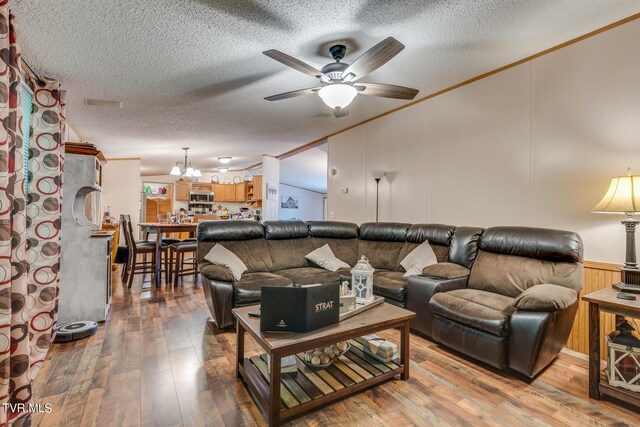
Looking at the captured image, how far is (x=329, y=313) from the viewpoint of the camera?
5.82 feet

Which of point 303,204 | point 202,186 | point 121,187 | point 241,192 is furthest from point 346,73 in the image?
point 303,204

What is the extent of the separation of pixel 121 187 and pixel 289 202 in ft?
17.2

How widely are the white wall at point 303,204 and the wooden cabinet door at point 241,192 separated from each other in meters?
1.60

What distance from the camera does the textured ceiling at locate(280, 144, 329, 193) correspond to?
287 inches

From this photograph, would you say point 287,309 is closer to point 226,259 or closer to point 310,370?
point 310,370

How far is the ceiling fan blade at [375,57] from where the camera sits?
1948 millimetres

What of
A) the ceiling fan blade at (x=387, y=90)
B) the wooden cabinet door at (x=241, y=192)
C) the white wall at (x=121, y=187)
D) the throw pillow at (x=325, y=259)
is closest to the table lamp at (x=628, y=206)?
the ceiling fan blade at (x=387, y=90)

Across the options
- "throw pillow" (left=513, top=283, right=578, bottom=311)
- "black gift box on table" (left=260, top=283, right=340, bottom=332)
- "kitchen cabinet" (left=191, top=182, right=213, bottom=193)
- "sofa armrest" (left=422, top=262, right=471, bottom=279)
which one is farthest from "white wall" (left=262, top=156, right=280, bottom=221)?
"throw pillow" (left=513, top=283, right=578, bottom=311)

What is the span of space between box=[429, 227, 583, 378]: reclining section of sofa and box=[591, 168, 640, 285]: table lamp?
1.00ft

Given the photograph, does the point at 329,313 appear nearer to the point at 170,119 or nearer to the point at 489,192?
the point at 489,192

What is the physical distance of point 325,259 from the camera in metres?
3.77

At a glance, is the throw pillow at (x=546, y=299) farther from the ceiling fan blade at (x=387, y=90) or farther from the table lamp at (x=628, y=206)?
the ceiling fan blade at (x=387, y=90)

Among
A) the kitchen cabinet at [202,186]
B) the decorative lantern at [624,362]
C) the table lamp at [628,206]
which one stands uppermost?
the kitchen cabinet at [202,186]

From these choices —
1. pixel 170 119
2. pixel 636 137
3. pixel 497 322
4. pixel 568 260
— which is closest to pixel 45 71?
pixel 170 119
